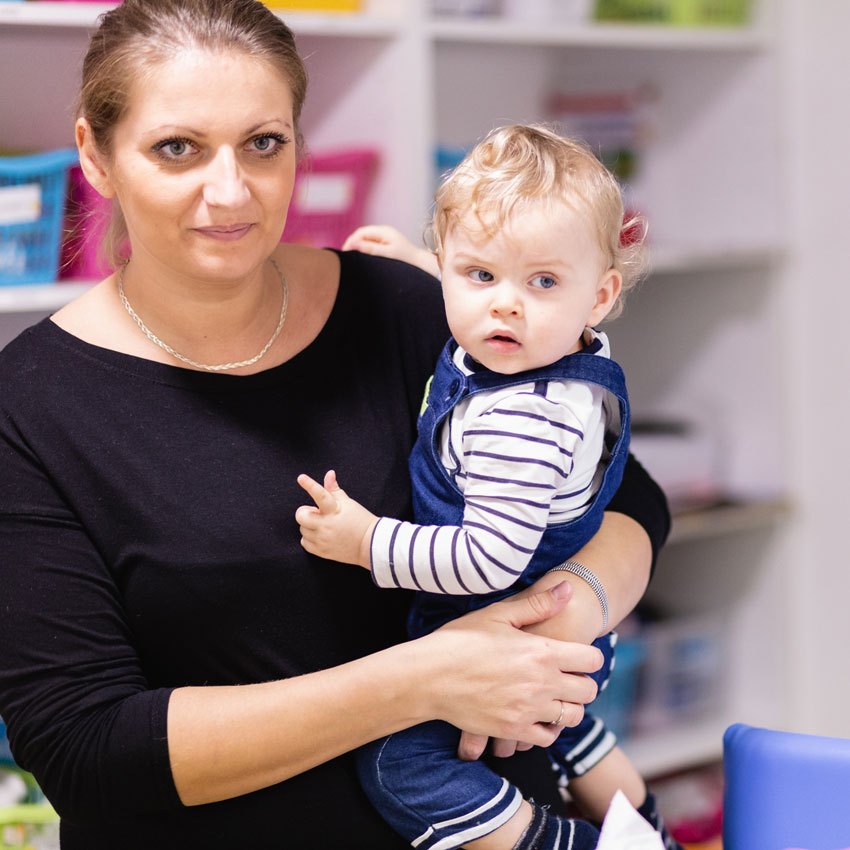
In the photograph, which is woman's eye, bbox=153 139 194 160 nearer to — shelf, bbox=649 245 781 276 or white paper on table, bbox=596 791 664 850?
white paper on table, bbox=596 791 664 850

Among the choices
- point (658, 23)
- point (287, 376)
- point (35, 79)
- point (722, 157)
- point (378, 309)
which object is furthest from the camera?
point (722, 157)

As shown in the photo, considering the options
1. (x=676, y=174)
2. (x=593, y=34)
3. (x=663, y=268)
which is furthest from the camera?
(x=676, y=174)

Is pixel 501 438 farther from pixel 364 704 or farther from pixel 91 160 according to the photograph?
pixel 91 160

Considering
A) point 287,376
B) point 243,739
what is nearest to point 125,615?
point 243,739

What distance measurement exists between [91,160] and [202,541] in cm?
44

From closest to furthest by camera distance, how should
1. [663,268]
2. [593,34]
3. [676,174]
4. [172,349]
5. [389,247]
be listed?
1. [172,349]
2. [389,247]
3. [593,34]
4. [663,268]
5. [676,174]

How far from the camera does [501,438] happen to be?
112cm

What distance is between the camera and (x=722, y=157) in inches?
99.6

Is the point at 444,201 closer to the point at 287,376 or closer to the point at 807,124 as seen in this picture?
the point at 287,376

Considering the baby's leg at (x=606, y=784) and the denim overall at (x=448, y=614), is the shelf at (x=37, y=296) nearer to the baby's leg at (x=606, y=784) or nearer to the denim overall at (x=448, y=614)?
the denim overall at (x=448, y=614)

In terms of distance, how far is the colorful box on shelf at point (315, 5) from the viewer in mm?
1937

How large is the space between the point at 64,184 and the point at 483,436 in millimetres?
938

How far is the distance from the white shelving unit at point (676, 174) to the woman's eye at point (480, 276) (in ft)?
2.79

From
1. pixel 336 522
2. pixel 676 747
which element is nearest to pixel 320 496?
pixel 336 522
